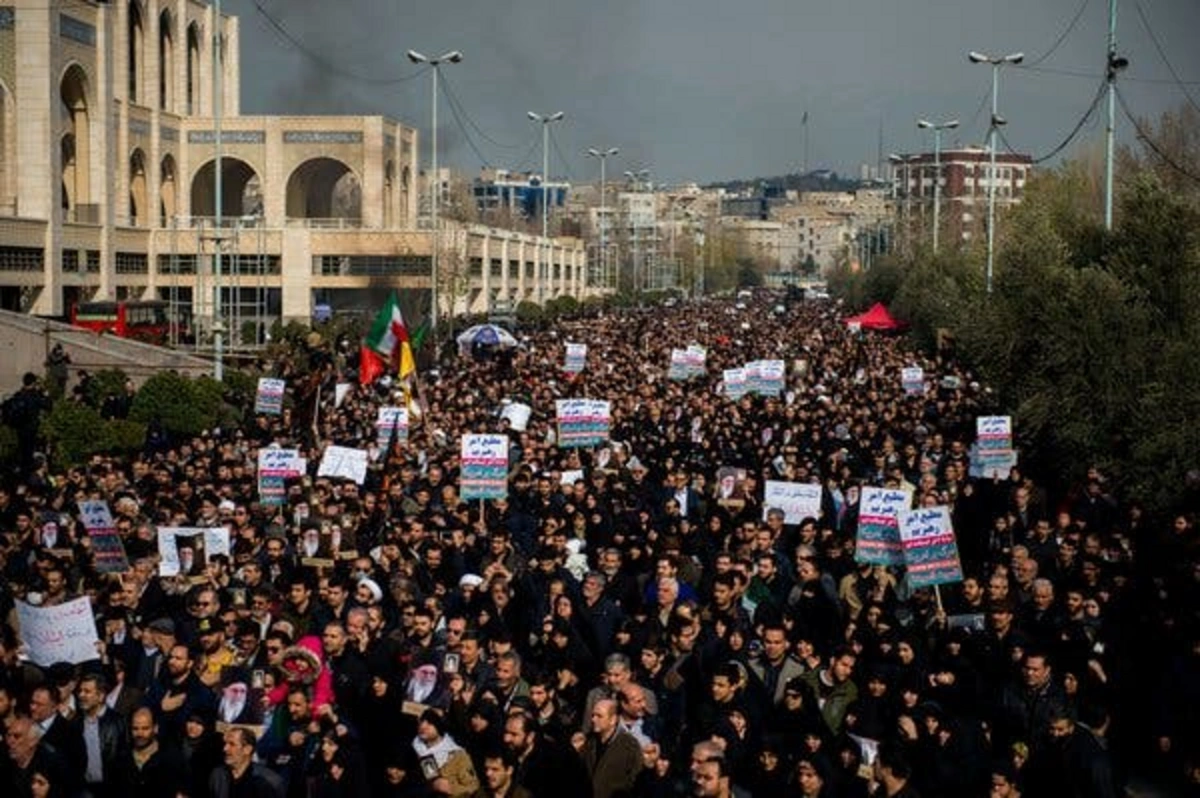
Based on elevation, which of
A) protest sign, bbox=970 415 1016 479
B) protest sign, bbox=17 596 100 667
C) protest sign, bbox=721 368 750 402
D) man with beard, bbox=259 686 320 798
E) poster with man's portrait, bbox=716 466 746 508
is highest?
protest sign, bbox=721 368 750 402

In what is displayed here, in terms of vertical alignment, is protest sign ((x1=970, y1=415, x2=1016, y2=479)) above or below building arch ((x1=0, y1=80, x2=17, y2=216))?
below

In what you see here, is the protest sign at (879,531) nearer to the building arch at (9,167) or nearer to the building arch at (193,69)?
the building arch at (9,167)

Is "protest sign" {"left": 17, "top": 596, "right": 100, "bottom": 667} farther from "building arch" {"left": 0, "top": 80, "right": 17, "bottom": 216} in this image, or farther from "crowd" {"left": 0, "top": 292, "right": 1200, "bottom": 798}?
"building arch" {"left": 0, "top": 80, "right": 17, "bottom": 216}

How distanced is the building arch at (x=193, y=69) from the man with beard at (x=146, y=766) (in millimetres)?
66838

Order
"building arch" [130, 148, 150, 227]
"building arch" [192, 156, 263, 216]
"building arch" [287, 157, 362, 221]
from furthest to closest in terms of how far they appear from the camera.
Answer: "building arch" [287, 157, 362, 221] → "building arch" [192, 156, 263, 216] → "building arch" [130, 148, 150, 227]

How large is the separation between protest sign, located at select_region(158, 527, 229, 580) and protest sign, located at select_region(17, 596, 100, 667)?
117 inches

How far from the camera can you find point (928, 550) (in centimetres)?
1270

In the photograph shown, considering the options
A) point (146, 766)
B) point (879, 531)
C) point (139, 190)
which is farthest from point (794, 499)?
point (139, 190)

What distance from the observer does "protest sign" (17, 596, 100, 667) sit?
1039 cm

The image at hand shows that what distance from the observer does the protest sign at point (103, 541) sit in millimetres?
13391

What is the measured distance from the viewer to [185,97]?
232 ft

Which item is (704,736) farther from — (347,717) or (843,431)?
(843,431)

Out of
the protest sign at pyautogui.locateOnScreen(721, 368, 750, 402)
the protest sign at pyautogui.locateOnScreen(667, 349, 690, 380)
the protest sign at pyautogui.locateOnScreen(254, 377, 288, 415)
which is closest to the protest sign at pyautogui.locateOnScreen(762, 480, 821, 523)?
the protest sign at pyautogui.locateOnScreen(254, 377, 288, 415)

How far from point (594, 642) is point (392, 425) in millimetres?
10933
